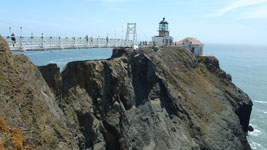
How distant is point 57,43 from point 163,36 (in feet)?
112

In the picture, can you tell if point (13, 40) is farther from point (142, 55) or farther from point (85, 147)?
point (142, 55)

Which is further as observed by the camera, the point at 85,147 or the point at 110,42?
the point at 110,42

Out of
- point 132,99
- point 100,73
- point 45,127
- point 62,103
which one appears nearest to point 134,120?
point 132,99

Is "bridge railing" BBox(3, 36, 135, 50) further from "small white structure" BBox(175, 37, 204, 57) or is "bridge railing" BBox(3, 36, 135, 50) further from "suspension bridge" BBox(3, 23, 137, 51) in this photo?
"small white structure" BBox(175, 37, 204, 57)

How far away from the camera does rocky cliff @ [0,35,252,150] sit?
1848 cm

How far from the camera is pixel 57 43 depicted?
96.0 ft

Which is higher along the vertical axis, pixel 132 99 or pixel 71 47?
pixel 71 47

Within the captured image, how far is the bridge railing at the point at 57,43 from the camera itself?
936 inches

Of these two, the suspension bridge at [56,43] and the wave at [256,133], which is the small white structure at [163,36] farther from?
the wave at [256,133]

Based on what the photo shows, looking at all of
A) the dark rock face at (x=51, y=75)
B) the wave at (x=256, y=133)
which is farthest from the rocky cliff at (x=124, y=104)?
the wave at (x=256, y=133)

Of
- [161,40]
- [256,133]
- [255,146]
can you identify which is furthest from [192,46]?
[255,146]

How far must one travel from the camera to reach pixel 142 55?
39.2 m

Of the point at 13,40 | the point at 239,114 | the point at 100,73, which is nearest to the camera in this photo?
the point at 13,40

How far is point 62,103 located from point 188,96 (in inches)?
844
